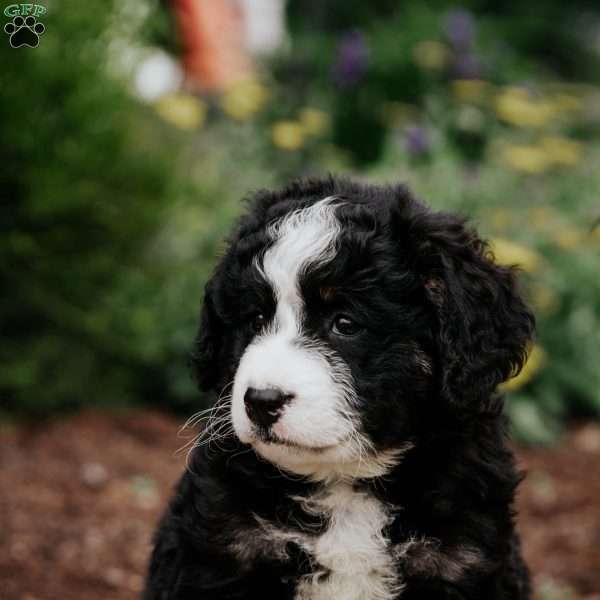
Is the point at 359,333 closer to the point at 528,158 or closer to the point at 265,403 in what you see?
the point at 265,403

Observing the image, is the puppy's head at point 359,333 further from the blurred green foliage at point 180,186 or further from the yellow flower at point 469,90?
the yellow flower at point 469,90

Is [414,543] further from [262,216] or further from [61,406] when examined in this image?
[61,406]

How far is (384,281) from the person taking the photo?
3.25m

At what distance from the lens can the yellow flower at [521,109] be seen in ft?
29.2

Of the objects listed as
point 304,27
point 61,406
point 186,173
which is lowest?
point 61,406

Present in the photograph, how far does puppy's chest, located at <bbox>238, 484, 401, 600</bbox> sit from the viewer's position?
329 cm

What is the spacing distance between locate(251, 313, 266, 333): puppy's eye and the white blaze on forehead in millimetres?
100

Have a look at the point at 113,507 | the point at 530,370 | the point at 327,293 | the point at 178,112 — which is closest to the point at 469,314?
the point at 327,293

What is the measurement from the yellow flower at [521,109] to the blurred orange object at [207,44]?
11.9 ft

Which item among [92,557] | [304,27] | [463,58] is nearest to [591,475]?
[92,557]

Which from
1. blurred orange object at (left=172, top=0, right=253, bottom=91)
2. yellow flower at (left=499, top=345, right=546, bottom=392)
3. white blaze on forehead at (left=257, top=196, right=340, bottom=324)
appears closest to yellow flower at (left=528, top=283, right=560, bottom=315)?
yellow flower at (left=499, top=345, right=546, bottom=392)

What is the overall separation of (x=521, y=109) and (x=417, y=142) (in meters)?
1.00

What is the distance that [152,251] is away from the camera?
7371mm

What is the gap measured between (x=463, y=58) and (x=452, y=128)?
1.30m
